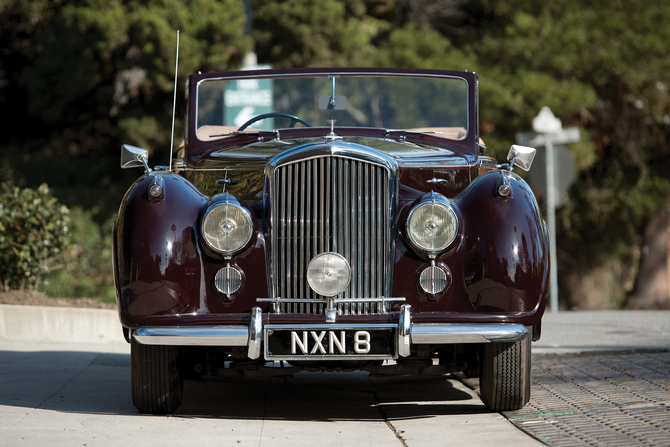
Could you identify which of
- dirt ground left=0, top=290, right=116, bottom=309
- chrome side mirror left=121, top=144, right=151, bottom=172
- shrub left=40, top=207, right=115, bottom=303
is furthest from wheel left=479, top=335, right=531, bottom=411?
shrub left=40, top=207, right=115, bottom=303

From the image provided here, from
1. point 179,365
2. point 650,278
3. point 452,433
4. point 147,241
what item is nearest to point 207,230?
point 147,241

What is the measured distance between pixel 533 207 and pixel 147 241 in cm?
183

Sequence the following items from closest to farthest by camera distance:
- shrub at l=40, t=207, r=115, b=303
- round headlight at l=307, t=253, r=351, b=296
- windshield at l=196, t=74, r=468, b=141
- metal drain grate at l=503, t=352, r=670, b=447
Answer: metal drain grate at l=503, t=352, r=670, b=447 → round headlight at l=307, t=253, r=351, b=296 → windshield at l=196, t=74, r=468, b=141 → shrub at l=40, t=207, r=115, b=303

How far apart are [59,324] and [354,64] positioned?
876cm

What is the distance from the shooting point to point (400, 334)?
358 centimetres

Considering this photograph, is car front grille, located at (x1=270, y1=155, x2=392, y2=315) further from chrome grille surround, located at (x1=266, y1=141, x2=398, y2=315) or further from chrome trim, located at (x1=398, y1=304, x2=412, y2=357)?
chrome trim, located at (x1=398, y1=304, x2=412, y2=357)

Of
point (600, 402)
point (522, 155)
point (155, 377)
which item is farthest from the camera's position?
point (522, 155)

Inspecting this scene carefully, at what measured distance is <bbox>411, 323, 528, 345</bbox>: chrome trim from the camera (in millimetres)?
3596

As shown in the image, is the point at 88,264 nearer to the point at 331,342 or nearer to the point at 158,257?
the point at 158,257

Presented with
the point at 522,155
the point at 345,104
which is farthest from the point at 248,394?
the point at 522,155

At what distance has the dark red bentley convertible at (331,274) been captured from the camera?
3.63m

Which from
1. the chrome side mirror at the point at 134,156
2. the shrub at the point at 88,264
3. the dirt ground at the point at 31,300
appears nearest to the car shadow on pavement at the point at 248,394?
the chrome side mirror at the point at 134,156

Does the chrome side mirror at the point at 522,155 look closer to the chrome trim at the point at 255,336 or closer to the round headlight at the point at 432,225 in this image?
the round headlight at the point at 432,225

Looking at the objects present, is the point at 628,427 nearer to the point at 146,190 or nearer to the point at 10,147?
the point at 146,190
